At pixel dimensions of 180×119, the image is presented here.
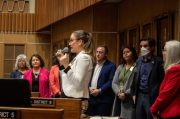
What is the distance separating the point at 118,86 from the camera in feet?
19.5

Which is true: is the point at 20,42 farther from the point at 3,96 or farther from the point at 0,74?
the point at 3,96

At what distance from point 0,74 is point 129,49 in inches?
378

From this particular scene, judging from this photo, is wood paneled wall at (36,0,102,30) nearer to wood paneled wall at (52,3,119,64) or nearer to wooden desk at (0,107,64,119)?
wood paneled wall at (52,3,119,64)

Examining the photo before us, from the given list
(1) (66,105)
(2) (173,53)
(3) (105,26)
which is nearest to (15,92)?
(1) (66,105)

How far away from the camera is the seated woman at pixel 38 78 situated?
6.45 meters

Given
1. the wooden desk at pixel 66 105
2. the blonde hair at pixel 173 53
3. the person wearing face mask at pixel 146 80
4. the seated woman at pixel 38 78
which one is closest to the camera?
the wooden desk at pixel 66 105

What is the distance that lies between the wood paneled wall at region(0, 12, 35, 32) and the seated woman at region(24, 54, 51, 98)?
28.2 ft

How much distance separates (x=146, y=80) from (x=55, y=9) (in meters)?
7.57

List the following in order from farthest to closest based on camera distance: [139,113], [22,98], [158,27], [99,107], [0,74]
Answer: [0,74], [158,27], [99,107], [139,113], [22,98]

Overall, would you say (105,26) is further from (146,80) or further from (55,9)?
Result: (146,80)

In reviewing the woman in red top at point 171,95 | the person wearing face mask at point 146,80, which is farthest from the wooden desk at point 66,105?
the person wearing face mask at point 146,80

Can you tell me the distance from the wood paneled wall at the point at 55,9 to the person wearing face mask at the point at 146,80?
10.2 feet

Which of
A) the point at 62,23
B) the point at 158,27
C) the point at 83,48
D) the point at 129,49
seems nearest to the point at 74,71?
the point at 83,48

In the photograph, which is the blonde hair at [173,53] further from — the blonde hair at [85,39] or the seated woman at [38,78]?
the seated woman at [38,78]
